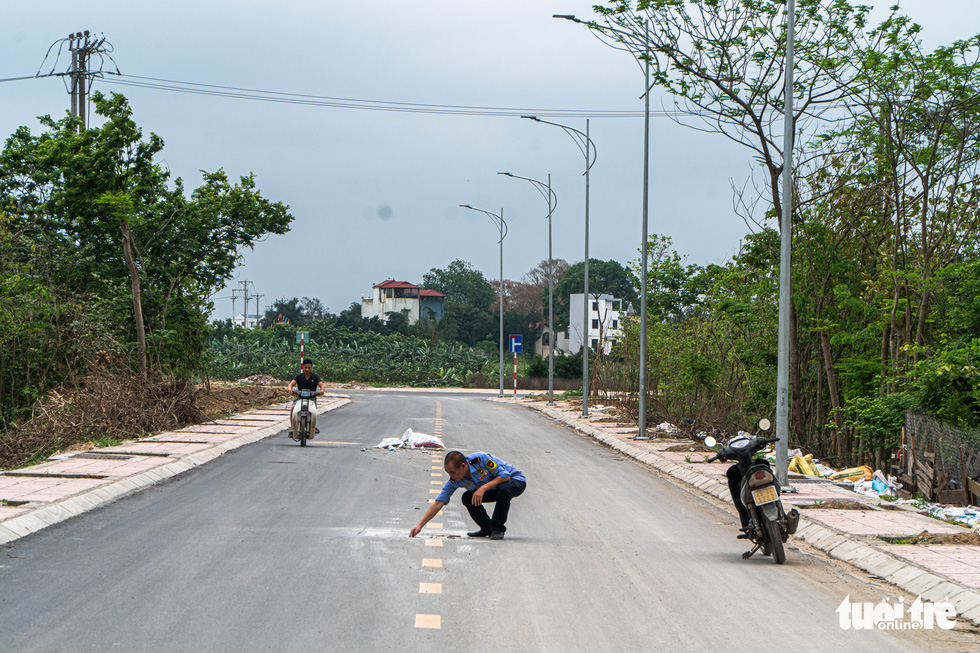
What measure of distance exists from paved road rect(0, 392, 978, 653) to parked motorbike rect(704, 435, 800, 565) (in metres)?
0.24

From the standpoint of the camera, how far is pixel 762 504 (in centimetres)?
877

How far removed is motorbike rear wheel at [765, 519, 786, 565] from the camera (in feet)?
28.7

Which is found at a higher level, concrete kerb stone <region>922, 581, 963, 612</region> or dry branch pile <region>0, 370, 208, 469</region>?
dry branch pile <region>0, 370, 208, 469</region>

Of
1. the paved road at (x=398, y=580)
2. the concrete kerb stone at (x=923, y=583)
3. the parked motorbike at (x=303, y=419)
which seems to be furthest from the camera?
the parked motorbike at (x=303, y=419)

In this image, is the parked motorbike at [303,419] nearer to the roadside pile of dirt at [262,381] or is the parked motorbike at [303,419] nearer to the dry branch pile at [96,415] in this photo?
the dry branch pile at [96,415]

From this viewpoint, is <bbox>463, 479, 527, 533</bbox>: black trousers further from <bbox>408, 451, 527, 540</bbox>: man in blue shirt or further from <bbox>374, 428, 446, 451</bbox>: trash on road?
<bbox>374, 428, 446, 451</bbox>: trash on road

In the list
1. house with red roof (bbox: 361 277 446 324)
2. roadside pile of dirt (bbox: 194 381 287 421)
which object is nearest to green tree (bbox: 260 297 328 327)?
house with red roof (bbox: 361 277 446 324)

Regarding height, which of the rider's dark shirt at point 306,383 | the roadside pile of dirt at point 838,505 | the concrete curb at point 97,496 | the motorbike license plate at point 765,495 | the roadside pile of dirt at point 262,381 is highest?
the rider's dark shirt at point 306,383

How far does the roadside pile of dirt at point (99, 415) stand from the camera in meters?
17.9

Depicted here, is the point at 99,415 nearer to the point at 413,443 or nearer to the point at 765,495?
the point at 413,443

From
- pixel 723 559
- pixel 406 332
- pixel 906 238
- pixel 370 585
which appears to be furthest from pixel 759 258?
pixel 406 332

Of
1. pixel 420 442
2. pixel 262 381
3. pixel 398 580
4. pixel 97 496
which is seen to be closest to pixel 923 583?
pixel 398 580

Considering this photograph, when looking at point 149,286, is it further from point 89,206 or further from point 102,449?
point 102,449

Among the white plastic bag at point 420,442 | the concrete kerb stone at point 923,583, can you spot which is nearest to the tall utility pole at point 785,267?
the concrete kerb stone at point 923,583
